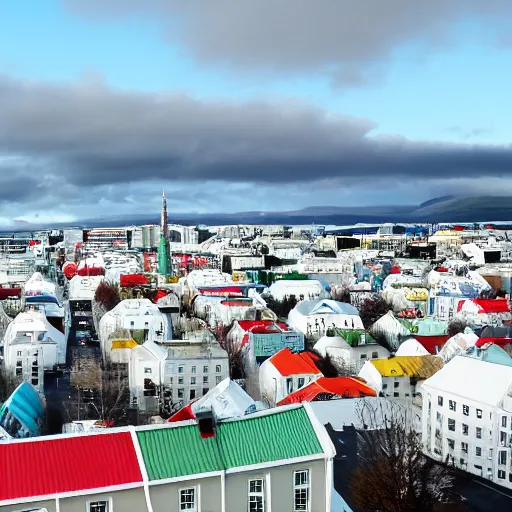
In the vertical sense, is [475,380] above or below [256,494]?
above

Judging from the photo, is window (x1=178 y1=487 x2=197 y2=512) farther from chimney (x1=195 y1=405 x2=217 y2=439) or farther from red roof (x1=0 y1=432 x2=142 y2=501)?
chimney (x1=195 y1=405 x2=217 y2=439)

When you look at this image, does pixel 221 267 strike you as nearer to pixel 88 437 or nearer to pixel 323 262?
pixel 323 262

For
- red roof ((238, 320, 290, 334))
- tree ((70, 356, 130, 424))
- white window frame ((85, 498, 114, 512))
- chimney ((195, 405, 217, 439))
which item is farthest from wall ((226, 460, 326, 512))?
red roof ((238, 320, 290, 334))

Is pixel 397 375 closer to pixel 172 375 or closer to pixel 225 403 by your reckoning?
pixel 172 375

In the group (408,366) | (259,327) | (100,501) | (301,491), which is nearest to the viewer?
(100,501)

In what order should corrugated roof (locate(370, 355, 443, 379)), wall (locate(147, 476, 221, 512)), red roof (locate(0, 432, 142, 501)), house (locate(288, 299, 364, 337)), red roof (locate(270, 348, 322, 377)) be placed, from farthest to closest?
1. house (locate(288, 299, 364, 337))
2. red roof (locate(270, 348, 322, 377))
3. corrugated roof (locate(370, 355, 443, 379))
4. wall (locate(147, 476, 221, 512))
5. red roof (locate(0, 432, 142, 501))

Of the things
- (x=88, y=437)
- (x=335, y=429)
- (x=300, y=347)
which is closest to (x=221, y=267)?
(x=300, y=347)

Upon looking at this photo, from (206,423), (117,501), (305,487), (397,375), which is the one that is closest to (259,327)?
(397,375)

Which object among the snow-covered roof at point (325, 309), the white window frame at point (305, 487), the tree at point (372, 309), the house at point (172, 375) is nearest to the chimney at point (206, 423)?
the white window frame at point (305, 487)
